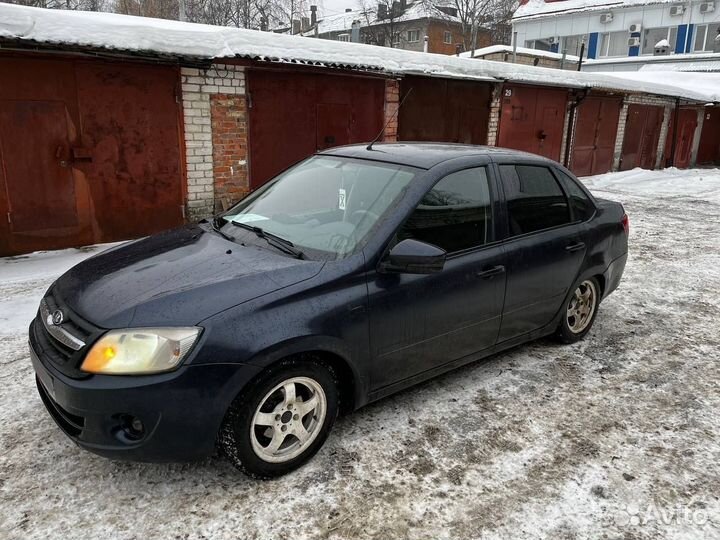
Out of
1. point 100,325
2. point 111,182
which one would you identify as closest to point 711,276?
point 100,325

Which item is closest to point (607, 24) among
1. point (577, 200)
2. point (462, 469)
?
point (577, 200)

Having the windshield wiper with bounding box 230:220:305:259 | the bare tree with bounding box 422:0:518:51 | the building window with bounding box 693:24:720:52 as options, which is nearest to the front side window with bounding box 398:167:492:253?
the windshield wiper with bounding box 230:220:305:259

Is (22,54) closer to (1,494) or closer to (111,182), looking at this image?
(111,182)

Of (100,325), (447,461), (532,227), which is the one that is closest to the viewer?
(100,325)

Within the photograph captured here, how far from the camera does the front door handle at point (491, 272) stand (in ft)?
10.5

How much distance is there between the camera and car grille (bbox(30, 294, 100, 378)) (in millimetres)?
2273

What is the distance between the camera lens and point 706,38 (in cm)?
3534

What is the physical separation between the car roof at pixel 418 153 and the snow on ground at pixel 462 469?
4.85ft

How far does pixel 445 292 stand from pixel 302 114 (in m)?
6.18

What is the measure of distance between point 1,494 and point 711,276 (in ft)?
23.3

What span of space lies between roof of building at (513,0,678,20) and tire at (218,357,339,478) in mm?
43422

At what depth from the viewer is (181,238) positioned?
3.18 m

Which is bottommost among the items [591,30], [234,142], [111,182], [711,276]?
[711,276]

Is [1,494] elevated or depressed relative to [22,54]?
depressed
